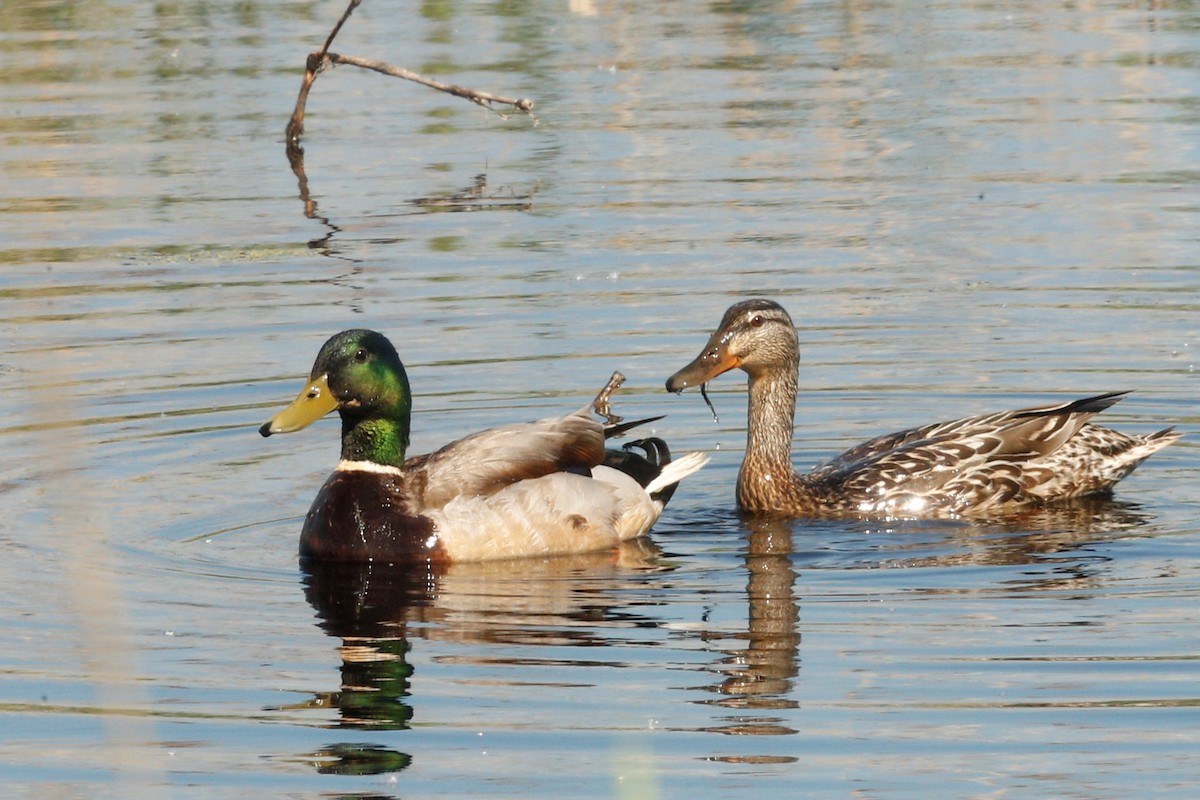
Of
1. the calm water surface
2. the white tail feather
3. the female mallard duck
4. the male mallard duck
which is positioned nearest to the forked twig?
the calm water surface

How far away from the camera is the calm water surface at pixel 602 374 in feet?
23.8

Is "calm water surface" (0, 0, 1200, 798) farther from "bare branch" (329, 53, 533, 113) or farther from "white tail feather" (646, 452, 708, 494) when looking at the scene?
"bare branch" (329, 53, 533, 113)

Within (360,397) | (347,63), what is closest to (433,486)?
(360,397)

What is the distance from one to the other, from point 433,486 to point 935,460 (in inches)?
97.3

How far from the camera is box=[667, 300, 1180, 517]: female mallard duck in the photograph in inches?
423

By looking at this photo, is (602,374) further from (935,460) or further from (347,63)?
(347,63)

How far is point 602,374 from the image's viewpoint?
12.8m


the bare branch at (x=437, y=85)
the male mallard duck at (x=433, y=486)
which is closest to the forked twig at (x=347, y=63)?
the bare branch at (x=437, y=85)

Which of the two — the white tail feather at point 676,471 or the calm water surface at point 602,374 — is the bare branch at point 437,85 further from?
the white tail feather at point 676,471

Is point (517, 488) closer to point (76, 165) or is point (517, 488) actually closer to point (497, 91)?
point (76, 165)

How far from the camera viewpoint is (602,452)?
10656 millimetres

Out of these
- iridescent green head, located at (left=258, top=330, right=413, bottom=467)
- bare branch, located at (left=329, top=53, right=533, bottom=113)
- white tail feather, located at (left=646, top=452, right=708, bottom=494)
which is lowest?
white tail feather, located at (left=646, top=452, right=708, bottom=494)

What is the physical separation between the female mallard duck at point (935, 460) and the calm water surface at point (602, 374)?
20 cm

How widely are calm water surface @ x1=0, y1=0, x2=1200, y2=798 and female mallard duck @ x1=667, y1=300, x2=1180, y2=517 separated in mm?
197
